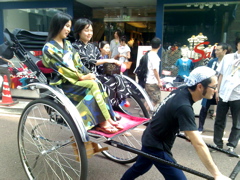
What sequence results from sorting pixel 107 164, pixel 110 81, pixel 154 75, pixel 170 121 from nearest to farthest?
pixel 170 121
pixel 110 81
pixel 107 164
pixel 154 75

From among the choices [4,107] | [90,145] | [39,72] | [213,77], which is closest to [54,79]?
[39,72]

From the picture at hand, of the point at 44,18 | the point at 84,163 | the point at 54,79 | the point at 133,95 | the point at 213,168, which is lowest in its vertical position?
the point at 84,163

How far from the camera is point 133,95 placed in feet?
9.60

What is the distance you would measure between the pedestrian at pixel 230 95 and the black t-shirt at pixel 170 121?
1651 mm

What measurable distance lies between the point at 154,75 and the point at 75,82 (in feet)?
7.54

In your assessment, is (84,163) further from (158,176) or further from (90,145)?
(158,176)

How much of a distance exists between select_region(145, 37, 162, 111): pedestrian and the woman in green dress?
6.63 ft

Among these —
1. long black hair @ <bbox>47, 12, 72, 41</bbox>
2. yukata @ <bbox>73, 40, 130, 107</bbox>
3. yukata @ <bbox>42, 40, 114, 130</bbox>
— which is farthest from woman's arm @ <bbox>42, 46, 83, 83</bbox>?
yukata @ <bbox>73, 40, 130, 107</bbox>

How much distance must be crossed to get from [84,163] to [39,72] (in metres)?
1.31

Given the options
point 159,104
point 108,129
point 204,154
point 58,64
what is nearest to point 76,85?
point 58,64

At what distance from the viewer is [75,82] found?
2424 millimetres

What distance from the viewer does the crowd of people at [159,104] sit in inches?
67.9

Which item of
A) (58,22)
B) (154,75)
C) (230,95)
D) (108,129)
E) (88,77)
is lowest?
(108,129)

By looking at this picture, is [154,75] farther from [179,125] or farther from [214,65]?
[179,125]
